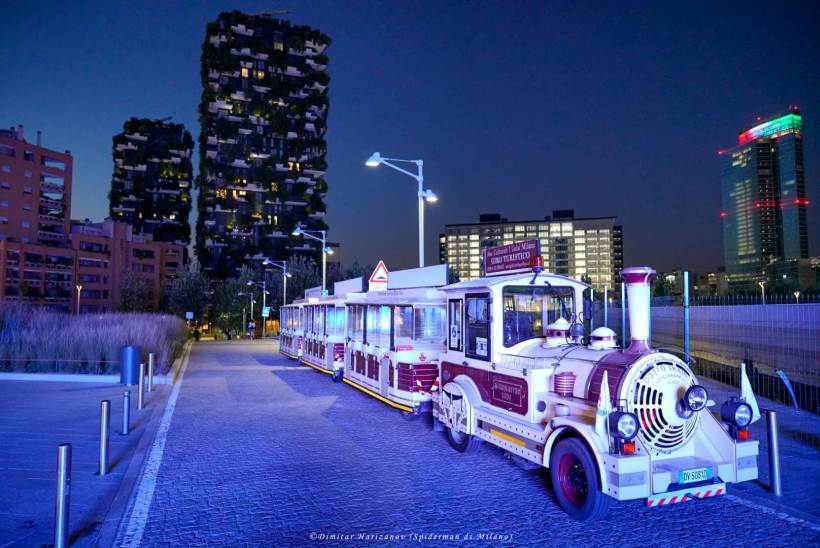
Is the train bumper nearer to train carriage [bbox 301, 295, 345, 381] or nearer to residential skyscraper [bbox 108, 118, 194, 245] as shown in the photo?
train carriage [bbox 301, 295, 345, 381]

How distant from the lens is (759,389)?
523 inches

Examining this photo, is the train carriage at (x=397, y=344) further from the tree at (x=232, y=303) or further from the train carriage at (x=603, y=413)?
the tree at (x=232, y=303)

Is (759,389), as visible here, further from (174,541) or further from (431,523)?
(174,541)

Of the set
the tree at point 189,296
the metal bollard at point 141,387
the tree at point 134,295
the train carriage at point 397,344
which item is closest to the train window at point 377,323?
the train carriage at point 397,344

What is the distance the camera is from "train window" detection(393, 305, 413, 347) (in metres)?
11.9

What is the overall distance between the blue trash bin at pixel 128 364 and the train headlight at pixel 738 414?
44.3 feet

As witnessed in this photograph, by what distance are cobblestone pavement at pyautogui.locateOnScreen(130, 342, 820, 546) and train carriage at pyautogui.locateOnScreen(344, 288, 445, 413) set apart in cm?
78

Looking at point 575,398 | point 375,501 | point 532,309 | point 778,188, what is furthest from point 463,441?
point 778,188

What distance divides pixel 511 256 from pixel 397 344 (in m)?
4.32

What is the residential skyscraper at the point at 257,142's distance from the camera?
85812mm

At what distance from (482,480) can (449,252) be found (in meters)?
126

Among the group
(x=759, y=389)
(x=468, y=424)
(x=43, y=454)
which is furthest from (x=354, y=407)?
(x=759, y=389)

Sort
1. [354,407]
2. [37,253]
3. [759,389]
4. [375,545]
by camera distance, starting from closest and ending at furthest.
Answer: [375,545], [354,407], [759,389], [37,253]

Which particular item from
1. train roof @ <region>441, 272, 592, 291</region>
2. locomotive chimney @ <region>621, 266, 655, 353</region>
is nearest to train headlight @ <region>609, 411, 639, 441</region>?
locomotive chimney @ <region>621, 266, 655, 353</region>
